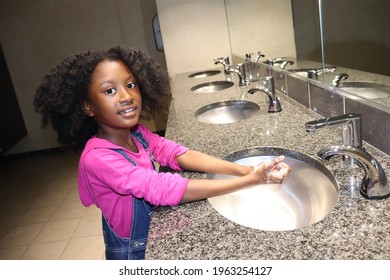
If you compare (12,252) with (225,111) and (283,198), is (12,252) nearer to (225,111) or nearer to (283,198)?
(225,111)

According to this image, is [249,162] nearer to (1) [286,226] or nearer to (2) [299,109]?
(1) [286,226]

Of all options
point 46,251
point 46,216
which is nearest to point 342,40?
point 46,251

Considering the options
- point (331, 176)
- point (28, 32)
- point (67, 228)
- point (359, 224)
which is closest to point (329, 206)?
point (331, 176)

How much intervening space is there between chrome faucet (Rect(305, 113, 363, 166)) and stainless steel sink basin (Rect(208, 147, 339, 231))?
0.10 meters

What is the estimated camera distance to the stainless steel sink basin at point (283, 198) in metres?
0.85

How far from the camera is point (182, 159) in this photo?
3.23ft

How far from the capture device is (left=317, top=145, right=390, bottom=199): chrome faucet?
2.12 feet

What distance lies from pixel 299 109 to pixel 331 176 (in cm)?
64

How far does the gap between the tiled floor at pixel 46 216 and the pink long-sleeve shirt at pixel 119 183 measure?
145 cm

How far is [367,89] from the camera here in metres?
0.92

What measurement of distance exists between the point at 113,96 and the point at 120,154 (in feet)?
0.56

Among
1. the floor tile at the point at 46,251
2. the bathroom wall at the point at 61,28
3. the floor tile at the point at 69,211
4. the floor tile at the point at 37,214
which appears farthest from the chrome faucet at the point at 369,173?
the bathroom wall at the point at 61,28

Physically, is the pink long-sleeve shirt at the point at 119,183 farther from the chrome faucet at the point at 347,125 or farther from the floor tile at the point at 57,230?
the floor tile at the point at 57,230

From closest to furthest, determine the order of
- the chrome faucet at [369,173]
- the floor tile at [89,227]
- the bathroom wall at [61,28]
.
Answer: the chrome faucet at [369,173]
the floor tile at [89,227]
the bathroom wall at [61,28]
